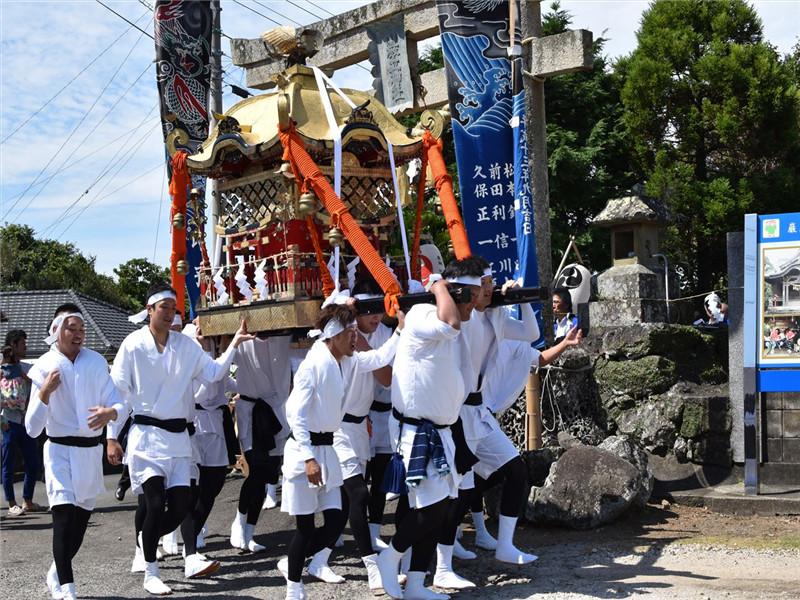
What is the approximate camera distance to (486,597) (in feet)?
17.8

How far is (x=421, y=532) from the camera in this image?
5.21 meters

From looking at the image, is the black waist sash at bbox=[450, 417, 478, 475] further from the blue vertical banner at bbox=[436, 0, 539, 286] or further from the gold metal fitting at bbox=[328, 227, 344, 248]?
the blue vertical banner at bbox=[436, 0, 539, 286]

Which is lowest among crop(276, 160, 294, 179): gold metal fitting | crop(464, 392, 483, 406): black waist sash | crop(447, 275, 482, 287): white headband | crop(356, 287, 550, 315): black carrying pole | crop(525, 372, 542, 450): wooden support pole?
crop(525, 372, 542, 450): wooden support pole

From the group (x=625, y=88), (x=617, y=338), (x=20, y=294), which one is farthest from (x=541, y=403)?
(x=20, y=294)

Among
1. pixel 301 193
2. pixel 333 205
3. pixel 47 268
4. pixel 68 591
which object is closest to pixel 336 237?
pixel 333 205

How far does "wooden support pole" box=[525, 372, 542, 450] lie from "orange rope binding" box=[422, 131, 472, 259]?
1.74 metres

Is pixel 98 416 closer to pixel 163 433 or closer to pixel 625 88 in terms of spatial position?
pixel 163 433

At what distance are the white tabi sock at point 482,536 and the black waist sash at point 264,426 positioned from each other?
5.48 feet

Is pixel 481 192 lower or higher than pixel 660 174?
lower

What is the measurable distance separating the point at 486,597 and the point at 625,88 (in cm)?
1220

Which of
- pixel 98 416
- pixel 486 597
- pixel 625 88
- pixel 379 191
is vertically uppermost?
pixel 625 88

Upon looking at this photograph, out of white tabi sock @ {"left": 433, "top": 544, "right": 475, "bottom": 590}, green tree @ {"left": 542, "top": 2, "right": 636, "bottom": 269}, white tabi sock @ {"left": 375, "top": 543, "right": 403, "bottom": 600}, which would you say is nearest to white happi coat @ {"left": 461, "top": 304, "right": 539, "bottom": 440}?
white tabi sock @ {"left": 433, "top": 544, "right": 475, "bottom": 590}

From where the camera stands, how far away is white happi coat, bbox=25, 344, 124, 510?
219 inches

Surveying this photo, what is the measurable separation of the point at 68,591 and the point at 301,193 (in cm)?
314
